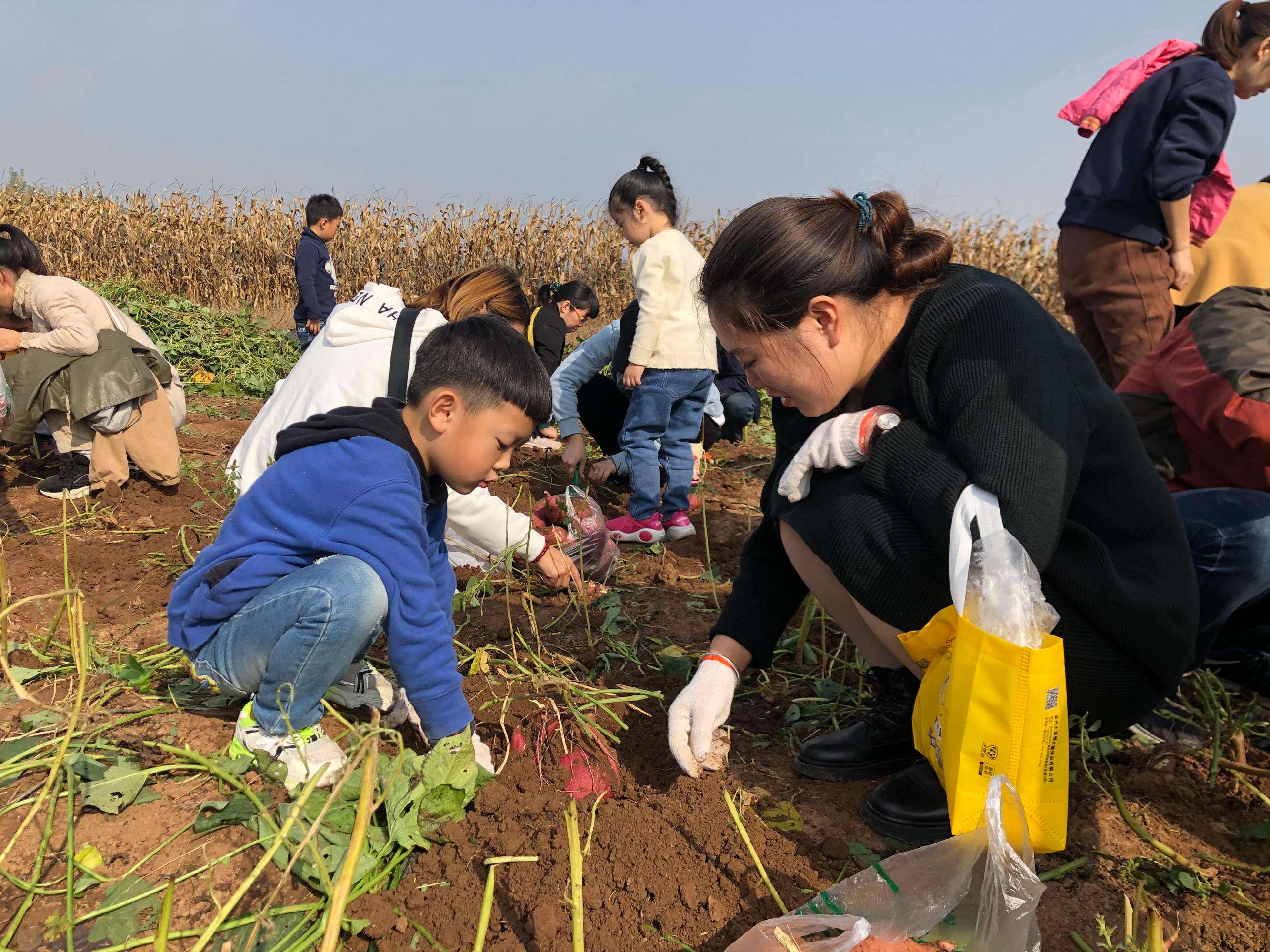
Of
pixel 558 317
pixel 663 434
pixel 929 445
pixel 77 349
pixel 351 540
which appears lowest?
pixel 663 434

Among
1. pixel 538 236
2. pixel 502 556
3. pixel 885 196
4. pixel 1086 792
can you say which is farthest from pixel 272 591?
pixel 538 236

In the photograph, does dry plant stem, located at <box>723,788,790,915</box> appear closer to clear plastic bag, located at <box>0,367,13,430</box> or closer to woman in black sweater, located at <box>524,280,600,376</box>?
clear plastic bag, located at <box>0,367,13,430</box>

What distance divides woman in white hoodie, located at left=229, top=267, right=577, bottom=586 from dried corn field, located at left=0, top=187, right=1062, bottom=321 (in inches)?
376

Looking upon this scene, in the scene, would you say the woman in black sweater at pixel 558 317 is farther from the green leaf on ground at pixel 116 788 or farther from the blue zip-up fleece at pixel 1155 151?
the green leaf on ground at pixel 116 788

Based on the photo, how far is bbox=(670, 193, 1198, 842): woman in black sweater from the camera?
1.53 metres

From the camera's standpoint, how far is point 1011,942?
1182mm

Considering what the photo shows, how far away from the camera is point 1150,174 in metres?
2.98

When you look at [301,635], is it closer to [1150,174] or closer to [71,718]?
[71,718]

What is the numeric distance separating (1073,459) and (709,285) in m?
0.76

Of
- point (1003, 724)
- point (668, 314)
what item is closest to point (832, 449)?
point (1003, 724)

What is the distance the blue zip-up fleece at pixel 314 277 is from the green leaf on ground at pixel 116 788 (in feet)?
20.7

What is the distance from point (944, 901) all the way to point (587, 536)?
2155 millimetres

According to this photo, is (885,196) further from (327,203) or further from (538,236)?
(538,236)

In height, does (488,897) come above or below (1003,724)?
below
